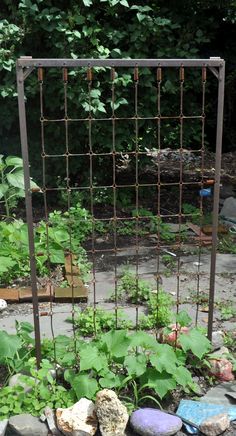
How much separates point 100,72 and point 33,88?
2.40 feet

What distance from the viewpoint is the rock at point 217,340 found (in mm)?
3648

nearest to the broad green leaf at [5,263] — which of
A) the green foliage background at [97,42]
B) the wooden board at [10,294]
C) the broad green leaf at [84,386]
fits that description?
the wooden board at [10,294]

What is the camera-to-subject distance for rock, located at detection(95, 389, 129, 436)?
9.55 feet

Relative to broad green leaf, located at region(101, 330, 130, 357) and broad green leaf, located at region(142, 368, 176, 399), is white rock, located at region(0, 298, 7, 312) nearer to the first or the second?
broad green leaf, located at region(101, 330, 130, 357)

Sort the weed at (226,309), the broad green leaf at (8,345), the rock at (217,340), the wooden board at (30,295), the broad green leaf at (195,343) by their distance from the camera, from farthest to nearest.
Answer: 1. the wooden board at (30,295)
2. the weed at (226,309)
3. the rock at (217,340)
4. the broad green leaf at (195,343)
5. the broad green leaf at (8,345)

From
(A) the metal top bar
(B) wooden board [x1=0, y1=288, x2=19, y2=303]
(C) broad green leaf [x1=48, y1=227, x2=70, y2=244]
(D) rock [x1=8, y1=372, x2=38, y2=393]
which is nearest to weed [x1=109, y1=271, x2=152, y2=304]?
(C) broad green leaf [x1=48, y1=227, x2=70, y2=244]

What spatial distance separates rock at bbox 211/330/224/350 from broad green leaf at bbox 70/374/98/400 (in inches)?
35.3

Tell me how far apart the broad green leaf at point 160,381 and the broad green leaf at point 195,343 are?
198 millimetres

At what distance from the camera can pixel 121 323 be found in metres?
A: 3.90

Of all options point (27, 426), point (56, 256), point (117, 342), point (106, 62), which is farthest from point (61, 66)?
point (56, 256)

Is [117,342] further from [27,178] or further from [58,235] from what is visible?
[58,235]

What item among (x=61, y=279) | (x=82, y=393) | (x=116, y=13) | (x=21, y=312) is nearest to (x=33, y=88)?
(x=116, y=13)

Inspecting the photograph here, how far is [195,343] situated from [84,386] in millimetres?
670

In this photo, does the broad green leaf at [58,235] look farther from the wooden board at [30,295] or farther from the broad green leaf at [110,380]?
the broad green leaf at [110,380]
